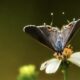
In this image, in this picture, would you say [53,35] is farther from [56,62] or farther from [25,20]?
[25,20]

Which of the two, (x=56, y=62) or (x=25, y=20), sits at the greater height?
(x=25, y=20)

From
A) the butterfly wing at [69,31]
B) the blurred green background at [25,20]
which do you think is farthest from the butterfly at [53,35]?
the blurred green background at [25,20]

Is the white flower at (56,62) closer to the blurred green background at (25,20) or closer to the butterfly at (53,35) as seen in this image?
the butterfly at (53,35)

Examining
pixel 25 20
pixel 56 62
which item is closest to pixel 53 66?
pixel 56 62

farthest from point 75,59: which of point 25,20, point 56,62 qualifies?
point 25,20

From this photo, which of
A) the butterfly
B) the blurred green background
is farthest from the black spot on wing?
the blurred green background

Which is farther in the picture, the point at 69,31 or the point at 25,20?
the point at 25,20
